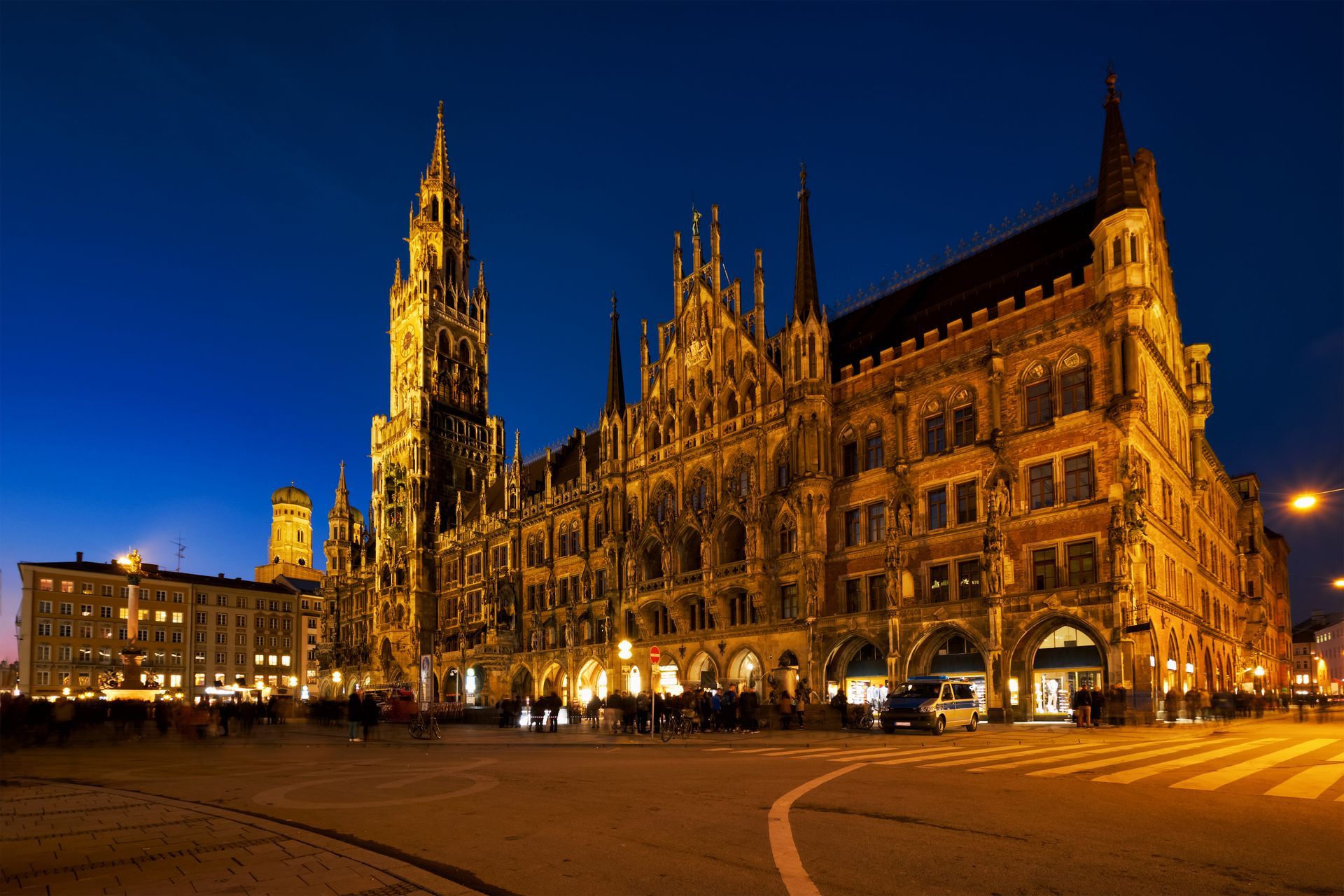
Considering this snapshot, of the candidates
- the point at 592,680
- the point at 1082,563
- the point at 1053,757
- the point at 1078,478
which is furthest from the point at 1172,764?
the point at 592,680

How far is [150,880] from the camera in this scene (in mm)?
8062

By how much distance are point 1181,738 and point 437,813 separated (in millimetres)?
21596

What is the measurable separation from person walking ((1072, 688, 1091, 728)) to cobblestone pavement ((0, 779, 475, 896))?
2759cm

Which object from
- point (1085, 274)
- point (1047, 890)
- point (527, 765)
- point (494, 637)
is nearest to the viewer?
point (1047, 890)

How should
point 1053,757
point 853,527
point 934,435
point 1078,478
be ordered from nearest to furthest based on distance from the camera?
point 1053,757 < point 1078,478 < point 934,435 < point 853,527

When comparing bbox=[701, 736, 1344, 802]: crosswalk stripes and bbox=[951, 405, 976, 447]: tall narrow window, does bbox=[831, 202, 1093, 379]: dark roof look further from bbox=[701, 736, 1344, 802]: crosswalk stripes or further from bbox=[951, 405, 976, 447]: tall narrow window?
bbox=[701, 736, 1344, 802]: crosswalk stripes

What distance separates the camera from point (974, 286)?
4706 cm

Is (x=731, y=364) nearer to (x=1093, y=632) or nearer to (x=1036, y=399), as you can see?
(x=1036, y=399)

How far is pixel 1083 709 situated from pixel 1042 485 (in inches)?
397

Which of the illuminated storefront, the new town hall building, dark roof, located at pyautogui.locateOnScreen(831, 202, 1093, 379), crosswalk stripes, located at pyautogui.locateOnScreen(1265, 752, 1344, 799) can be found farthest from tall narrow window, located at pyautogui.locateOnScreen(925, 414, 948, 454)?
crosswalk stripes, located at pyautogui.locateOnScreen(1265, 752, 1344, 799)

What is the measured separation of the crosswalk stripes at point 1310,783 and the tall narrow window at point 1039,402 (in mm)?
23269

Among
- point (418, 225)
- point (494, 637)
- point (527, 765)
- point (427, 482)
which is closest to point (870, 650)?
point (527, 765)

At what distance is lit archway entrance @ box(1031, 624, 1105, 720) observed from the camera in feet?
119

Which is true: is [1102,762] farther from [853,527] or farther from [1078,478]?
[853,527]
